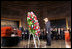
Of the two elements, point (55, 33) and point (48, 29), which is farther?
point (48, 29)

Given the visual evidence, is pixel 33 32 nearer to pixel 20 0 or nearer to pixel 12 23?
pixel 12 23

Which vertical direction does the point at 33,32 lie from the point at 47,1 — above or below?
below

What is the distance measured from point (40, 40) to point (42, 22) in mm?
957

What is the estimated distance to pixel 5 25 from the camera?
307 centimetres

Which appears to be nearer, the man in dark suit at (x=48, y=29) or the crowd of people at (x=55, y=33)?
the crowd of people at (x=55, y=33)

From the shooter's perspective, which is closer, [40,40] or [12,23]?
[12,23]

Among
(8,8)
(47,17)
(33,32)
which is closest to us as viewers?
(33,32)

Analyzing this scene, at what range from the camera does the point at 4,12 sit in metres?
3.67

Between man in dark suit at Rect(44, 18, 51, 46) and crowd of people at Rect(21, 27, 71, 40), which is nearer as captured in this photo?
crowd of people at Rect(21, 27, 71, 40)

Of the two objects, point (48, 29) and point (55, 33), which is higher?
point (48, 29)

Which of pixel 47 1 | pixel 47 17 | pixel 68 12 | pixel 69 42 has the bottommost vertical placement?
pixel 69 42

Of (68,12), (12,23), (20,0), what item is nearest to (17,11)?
(12,23)

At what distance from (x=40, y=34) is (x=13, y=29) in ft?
4.26

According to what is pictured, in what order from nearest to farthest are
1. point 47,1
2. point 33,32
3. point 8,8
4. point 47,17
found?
point 33,32
point 47,17
point 8,8
point 47,1
